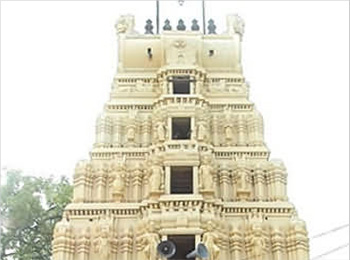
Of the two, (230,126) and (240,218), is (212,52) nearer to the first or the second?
(230,126)

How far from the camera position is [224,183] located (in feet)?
65.0

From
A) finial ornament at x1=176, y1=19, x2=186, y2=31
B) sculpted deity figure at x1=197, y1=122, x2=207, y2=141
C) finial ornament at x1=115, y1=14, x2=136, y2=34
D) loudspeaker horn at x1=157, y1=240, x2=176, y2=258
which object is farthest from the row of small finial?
loudspeaker horn at x1=157, y1=240, x2=176, y2=258

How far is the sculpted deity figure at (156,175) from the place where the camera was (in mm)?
A: 19094

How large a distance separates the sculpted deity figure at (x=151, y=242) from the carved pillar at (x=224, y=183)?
8.38 feet

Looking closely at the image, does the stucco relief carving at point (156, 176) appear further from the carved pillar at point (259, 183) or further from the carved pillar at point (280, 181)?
the carved pillar at point (280, 181)

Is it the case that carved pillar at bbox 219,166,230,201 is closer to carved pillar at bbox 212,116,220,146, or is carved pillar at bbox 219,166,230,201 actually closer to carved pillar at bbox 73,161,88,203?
carved pillar at bbox 212,116,220,146

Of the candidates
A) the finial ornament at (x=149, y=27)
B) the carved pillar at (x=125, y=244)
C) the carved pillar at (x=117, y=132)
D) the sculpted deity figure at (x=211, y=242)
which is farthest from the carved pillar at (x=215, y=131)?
the finial ornament at (x=149, y=27)

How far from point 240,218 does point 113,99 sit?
590 centimetres

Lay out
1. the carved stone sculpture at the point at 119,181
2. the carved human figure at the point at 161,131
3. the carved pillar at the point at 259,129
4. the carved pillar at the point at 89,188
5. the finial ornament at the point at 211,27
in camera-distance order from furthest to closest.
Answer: the finial ornament at the point at 211,27
the carved pillar at the point at 259,129
the carved human figure at the point at 161,131
the carved pillar at the point at 89,188
the carved stone sculpture at the point at 119,181

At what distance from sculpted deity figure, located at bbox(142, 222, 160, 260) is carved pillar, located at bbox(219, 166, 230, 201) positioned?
255 cm

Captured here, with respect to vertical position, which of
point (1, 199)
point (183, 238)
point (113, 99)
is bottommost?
point (183, 238)

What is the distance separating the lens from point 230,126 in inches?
827

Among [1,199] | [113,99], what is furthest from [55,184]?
[113,99]

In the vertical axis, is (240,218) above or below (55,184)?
below
